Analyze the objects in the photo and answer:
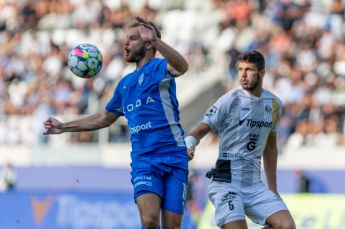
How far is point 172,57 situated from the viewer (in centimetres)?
913

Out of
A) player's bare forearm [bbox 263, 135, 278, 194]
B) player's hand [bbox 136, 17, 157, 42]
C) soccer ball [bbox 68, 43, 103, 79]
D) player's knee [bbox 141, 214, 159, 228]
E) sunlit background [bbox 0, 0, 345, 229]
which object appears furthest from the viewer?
sunlit background [bbox 0, 0, 345, 229]

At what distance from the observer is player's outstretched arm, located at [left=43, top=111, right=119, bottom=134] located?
10398 millimetres

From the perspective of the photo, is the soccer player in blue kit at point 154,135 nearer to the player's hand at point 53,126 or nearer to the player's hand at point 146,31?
the player's hand at point 146,31

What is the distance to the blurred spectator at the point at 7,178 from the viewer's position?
23.7 metres

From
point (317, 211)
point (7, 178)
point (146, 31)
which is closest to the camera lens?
point (146, 31)

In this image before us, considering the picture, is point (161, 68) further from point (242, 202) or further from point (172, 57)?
point (242, 202)

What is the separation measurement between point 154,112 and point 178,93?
1560 cm

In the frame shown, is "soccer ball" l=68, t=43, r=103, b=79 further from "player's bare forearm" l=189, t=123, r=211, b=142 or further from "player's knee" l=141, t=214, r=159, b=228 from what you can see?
"player's knee" l=141, t=214, r=159, b=228

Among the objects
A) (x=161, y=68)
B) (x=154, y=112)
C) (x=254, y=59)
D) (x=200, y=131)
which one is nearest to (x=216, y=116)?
(x=200, y=131)

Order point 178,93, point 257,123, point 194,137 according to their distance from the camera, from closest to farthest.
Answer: point 194,137
point 257,123
point 178,93

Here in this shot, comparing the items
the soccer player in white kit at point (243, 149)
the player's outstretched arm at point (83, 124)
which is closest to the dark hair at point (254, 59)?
the soccer player in white kit at point (243, 149)

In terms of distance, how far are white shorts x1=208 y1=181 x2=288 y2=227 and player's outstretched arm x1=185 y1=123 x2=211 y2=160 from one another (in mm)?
609

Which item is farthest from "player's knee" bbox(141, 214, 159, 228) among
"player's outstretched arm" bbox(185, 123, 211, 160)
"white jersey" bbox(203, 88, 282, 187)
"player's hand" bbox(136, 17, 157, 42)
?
"player's hand" bbox(136, 17, 157, 42)

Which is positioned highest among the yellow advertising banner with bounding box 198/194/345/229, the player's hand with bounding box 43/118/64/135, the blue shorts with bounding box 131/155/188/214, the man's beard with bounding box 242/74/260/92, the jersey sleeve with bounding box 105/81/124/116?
the man's beard with bounding box 242/74/260/92
